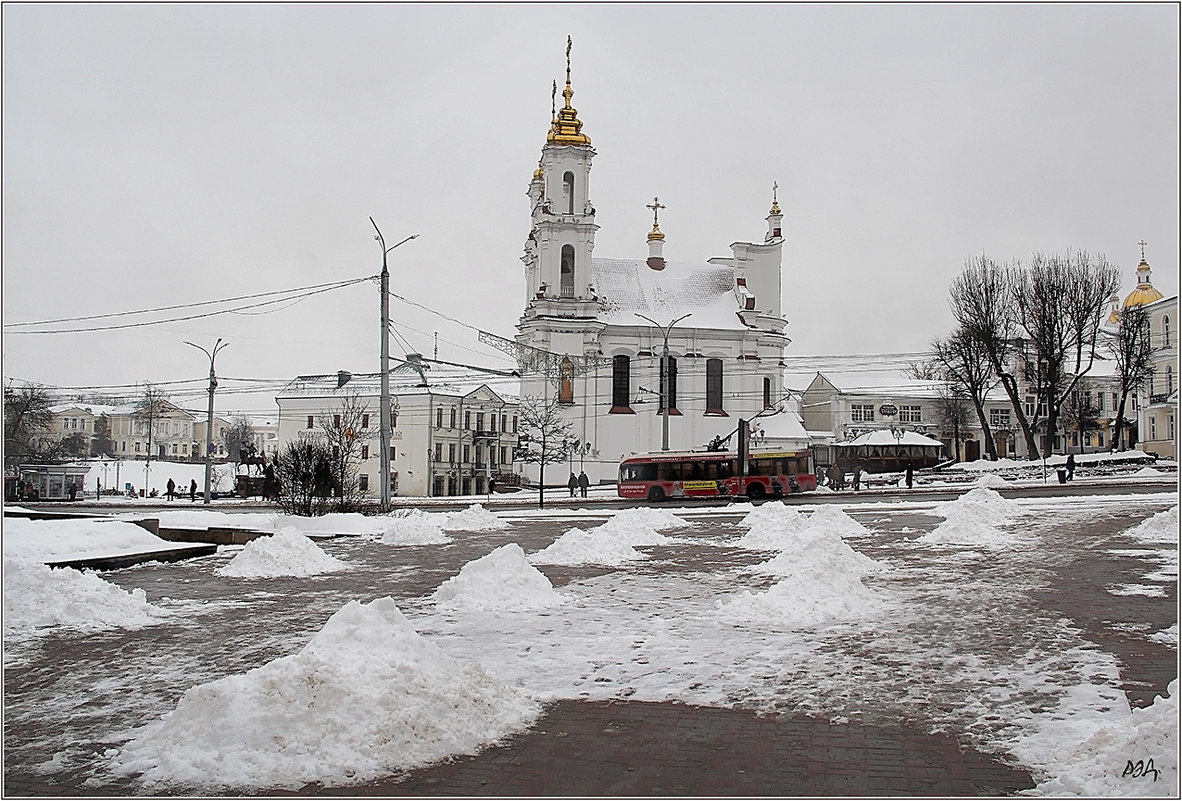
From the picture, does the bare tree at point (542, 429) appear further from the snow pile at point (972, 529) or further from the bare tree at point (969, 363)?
the snow pile at point (972, 529)

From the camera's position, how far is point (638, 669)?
818 centimetres

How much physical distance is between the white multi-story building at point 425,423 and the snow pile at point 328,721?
5637 cm

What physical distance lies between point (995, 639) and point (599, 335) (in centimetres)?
5605

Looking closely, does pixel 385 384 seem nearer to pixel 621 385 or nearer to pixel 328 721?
pixel 328 721

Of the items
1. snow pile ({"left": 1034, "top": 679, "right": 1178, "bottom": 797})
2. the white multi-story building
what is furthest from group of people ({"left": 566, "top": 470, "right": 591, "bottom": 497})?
snow pile ({"left": 1034, "top": 679, "right": 1178, "bottom": 797})

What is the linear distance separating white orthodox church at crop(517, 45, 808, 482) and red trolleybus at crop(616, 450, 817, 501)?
1647cm

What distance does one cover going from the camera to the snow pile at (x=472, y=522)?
24859 mm

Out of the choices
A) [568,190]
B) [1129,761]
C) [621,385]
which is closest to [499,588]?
[1129,761]

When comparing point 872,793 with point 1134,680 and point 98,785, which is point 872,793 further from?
point 98,785

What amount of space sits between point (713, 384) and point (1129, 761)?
6371 centimetres

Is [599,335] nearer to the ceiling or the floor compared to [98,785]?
nearer to the ceiling

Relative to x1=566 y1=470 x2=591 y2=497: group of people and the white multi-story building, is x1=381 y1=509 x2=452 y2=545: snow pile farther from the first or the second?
the white multi-story building

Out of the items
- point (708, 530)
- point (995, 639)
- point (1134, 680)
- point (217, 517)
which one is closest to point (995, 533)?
point (708, 530)

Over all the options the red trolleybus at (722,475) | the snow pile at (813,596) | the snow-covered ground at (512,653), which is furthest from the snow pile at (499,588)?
the red trolleybus at (722,475)
